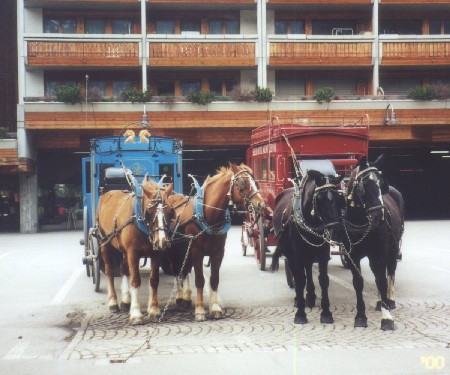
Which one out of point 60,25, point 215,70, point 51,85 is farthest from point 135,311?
point 60,25

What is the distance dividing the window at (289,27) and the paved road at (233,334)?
19.6 metres

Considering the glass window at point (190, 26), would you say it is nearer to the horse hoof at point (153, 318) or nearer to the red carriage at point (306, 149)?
the red carriage at point (306, 149)

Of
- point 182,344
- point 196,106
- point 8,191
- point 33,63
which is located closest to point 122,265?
point 182,344

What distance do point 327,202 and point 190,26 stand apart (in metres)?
23.7

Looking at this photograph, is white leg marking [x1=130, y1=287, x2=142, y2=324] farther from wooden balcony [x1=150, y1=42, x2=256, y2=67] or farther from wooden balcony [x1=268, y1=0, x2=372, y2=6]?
wooden balcony [x1=268, y1=0, x2=372, y2=6]

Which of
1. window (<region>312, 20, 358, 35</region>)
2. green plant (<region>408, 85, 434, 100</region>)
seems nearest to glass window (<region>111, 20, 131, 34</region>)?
window (<region>312, 20, 358, 35</region>)

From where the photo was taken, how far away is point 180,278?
9.16m

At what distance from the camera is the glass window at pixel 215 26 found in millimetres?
29484

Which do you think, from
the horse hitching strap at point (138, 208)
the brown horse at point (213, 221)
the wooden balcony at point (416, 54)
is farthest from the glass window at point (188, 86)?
the horse hitching strap at point (138, 208)

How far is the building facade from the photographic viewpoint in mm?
25797

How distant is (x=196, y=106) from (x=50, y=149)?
7621 millimetres

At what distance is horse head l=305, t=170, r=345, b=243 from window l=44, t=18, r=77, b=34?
78.5ft

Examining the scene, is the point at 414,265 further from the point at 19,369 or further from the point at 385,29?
the point at 385,29
